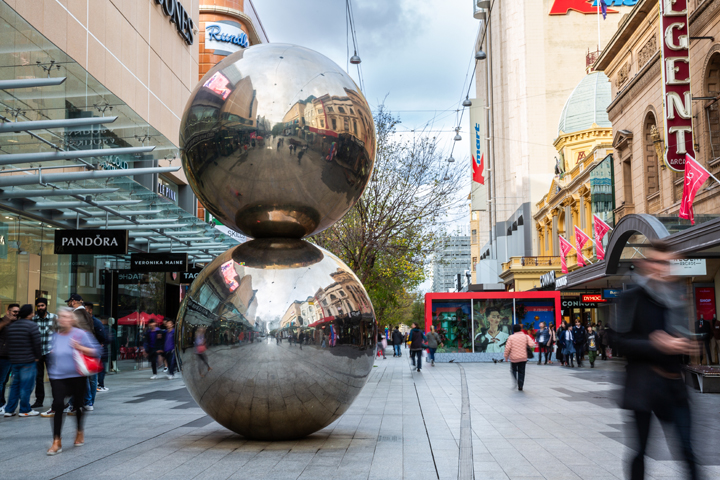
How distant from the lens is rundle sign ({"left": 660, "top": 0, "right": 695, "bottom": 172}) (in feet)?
68.7

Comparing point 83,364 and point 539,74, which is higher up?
point 539,74

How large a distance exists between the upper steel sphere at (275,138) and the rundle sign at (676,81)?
16746 millimetres

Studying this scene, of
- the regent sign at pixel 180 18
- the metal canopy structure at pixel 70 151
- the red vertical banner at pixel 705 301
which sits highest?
the regent sign at pixel 180 18

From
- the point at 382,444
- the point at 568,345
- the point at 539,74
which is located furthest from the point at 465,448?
the point at 539,74

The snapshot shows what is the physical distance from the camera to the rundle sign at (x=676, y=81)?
68.7 ft

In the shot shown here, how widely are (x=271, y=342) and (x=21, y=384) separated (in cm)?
529

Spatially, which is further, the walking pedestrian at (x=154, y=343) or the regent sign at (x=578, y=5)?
the regent sign at (x=578, y=5)

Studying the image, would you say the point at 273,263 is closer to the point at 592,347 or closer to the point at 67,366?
the point at 67,366

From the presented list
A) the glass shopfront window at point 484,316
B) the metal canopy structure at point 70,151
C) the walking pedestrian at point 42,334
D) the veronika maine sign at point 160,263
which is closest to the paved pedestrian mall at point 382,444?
the walking pedestrian at point 42,334

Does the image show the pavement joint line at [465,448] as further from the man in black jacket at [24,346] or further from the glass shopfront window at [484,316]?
the glass shopfront window at [484,316]

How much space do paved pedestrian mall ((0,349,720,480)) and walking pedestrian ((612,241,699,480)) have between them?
17cm

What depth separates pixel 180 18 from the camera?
25.7 m

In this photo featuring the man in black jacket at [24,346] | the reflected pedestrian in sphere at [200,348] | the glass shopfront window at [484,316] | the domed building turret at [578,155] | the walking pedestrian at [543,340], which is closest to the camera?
the reflected pedestrian in sphere at [200,348]

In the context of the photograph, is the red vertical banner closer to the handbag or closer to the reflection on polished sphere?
the reflection on polished sphere
